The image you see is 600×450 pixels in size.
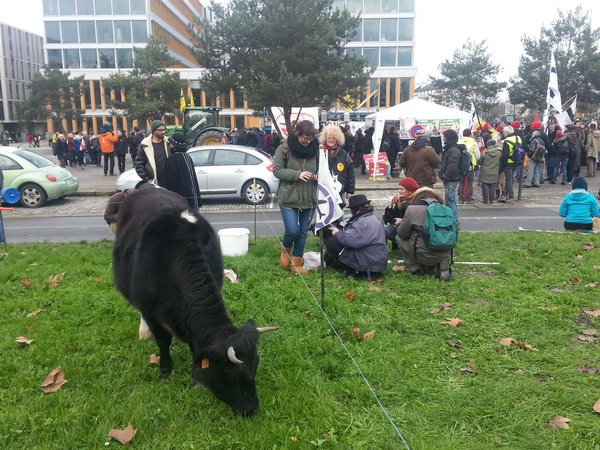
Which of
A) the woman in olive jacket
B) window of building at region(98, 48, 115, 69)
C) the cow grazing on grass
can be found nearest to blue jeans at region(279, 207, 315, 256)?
the woman in olive jacket

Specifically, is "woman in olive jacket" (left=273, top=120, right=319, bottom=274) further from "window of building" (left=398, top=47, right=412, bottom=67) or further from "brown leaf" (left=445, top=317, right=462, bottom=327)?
"window of building" (left=398, top=47, right=412, bottom=67)

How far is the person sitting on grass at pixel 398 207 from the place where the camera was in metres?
7.81

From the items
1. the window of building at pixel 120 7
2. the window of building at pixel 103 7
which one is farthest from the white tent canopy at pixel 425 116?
the window of building at pixel 103 7

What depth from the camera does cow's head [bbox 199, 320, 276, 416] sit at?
3.21 m

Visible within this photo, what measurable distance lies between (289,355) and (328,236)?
3.06 meters

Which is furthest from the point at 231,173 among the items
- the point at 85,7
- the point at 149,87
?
the point at 85,7

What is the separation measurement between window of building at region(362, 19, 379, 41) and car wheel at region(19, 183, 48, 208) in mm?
56734

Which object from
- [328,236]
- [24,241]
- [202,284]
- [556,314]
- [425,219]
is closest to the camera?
[202,284]

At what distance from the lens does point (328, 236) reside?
7.36 meters

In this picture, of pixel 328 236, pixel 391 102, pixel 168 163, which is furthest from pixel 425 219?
pixel 391 102

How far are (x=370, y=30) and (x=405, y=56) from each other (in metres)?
5.52

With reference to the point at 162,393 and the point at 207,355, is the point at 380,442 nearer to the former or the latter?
A: the point at 207,355

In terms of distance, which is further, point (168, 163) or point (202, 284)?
point (168, 163)

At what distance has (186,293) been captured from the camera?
3.64 m
